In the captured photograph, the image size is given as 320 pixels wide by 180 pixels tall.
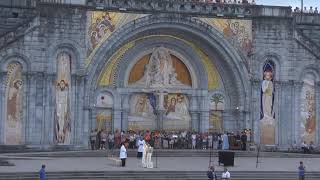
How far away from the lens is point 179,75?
54.7 m

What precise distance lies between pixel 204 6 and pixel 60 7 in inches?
365

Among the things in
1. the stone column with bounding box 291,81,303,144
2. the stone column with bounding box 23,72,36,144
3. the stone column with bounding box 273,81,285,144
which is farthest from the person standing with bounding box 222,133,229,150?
the stone column with bounding box 23,72,36,144

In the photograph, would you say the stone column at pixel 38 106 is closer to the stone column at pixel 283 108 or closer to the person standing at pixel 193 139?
the person standing at pixel 193 139

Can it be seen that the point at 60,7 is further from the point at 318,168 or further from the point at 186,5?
the point at 318,168

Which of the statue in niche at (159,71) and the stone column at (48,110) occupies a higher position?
the statue in niche at (159,71)

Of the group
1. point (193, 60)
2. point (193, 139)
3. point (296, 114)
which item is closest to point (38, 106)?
point (193, 139)

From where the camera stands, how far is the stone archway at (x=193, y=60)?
51781mm

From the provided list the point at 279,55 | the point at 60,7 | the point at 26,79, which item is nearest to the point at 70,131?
the point at 26,79

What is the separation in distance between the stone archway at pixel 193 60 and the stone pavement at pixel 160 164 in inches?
224

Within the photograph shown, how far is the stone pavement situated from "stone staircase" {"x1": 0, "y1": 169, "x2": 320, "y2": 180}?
29.9 inches

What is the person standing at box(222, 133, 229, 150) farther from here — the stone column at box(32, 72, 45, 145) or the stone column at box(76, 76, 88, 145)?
the stone column at box(32, 72, 45, 145)

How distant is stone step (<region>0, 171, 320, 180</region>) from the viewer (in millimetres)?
38250

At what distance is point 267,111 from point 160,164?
12.5 m

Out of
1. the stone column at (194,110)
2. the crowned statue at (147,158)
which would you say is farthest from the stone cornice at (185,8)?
the crowned statue at (147,158)
